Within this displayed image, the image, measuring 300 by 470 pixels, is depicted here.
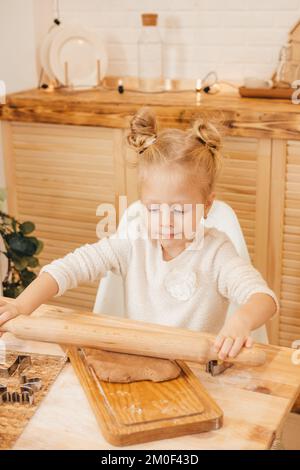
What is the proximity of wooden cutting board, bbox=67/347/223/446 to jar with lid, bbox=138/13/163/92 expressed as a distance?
2.14 meters

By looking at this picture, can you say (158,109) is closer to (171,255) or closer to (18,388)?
(171,255)

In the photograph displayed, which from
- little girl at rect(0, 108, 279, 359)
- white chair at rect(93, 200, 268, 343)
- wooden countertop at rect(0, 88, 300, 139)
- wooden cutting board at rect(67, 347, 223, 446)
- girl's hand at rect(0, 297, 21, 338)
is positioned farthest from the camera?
wooden countertop at rect(0, 88, 300, 139)

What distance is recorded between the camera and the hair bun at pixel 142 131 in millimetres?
1667

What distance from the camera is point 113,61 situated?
336 centimetres

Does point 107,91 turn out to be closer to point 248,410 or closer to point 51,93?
point 51,93

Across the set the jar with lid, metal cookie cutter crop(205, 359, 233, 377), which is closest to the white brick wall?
the jar with lid

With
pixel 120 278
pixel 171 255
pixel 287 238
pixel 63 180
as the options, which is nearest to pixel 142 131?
pixel 171 255

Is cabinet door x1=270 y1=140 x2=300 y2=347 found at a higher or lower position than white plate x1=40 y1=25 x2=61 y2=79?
lower

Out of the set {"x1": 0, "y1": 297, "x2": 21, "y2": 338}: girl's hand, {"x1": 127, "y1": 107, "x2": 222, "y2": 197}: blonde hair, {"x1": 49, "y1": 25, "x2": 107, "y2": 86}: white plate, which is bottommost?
{"x1": 0, "y1": 297, "x2": 21, "y2": 338}: girl's hand

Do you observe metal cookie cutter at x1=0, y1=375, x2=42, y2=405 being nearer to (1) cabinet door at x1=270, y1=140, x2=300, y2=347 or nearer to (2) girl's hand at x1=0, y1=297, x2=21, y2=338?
(2) girl's hand at x1=0, y1=297, x2=21, y2=338

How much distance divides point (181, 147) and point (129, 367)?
2.11 ft

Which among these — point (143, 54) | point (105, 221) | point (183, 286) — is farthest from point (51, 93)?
point (183, 286)

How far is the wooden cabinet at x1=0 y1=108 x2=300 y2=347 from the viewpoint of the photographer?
2.65 meters
